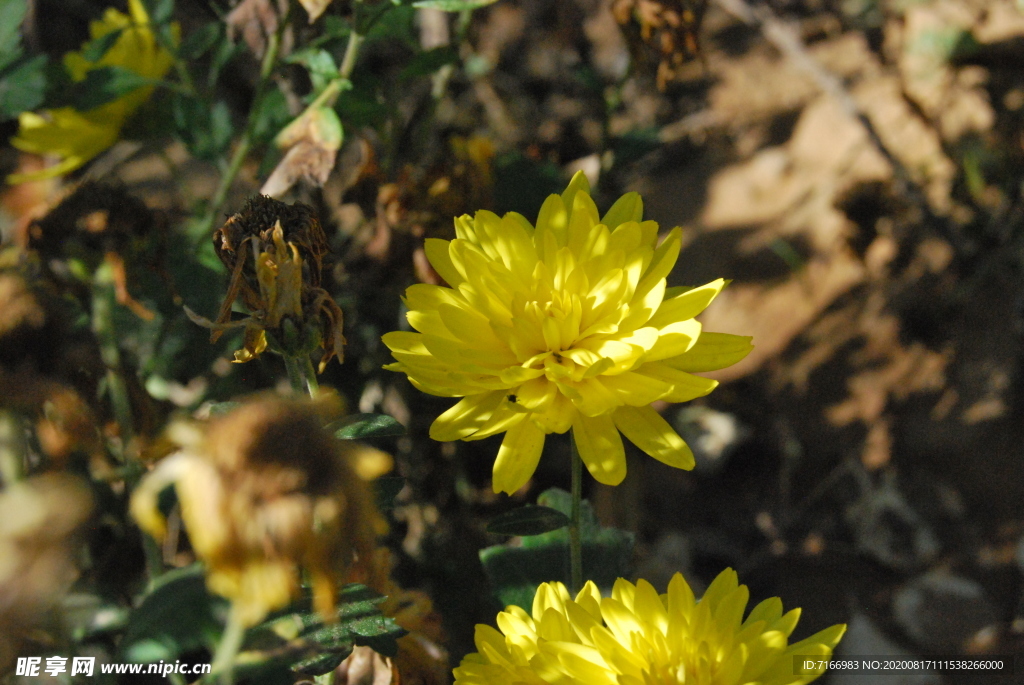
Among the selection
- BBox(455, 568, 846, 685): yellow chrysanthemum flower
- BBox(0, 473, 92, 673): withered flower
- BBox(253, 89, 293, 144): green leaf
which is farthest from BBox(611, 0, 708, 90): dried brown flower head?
BBox(0, 473, 92, 673): withered flower

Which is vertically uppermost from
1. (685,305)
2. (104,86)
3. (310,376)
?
(104,86)

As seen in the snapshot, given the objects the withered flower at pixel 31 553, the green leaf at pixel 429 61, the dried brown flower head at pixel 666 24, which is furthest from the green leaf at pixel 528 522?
the dried brown flower head at pixel 666 24

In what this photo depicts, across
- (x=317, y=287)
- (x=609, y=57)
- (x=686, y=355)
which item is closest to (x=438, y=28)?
(x=317, y=287)

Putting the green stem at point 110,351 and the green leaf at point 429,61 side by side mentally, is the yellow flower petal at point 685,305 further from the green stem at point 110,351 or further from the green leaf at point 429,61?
the green stem at point 110,351

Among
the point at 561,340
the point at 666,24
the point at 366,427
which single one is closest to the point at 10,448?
the point at 366,427

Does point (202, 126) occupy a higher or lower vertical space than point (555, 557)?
higher

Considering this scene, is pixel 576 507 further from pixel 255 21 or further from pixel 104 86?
pixel 104 86

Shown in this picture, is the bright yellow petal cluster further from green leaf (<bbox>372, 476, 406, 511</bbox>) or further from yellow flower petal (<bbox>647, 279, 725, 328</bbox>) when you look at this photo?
yellow flower petal (<bbox>647, 279, 725, 328</bbox>)
